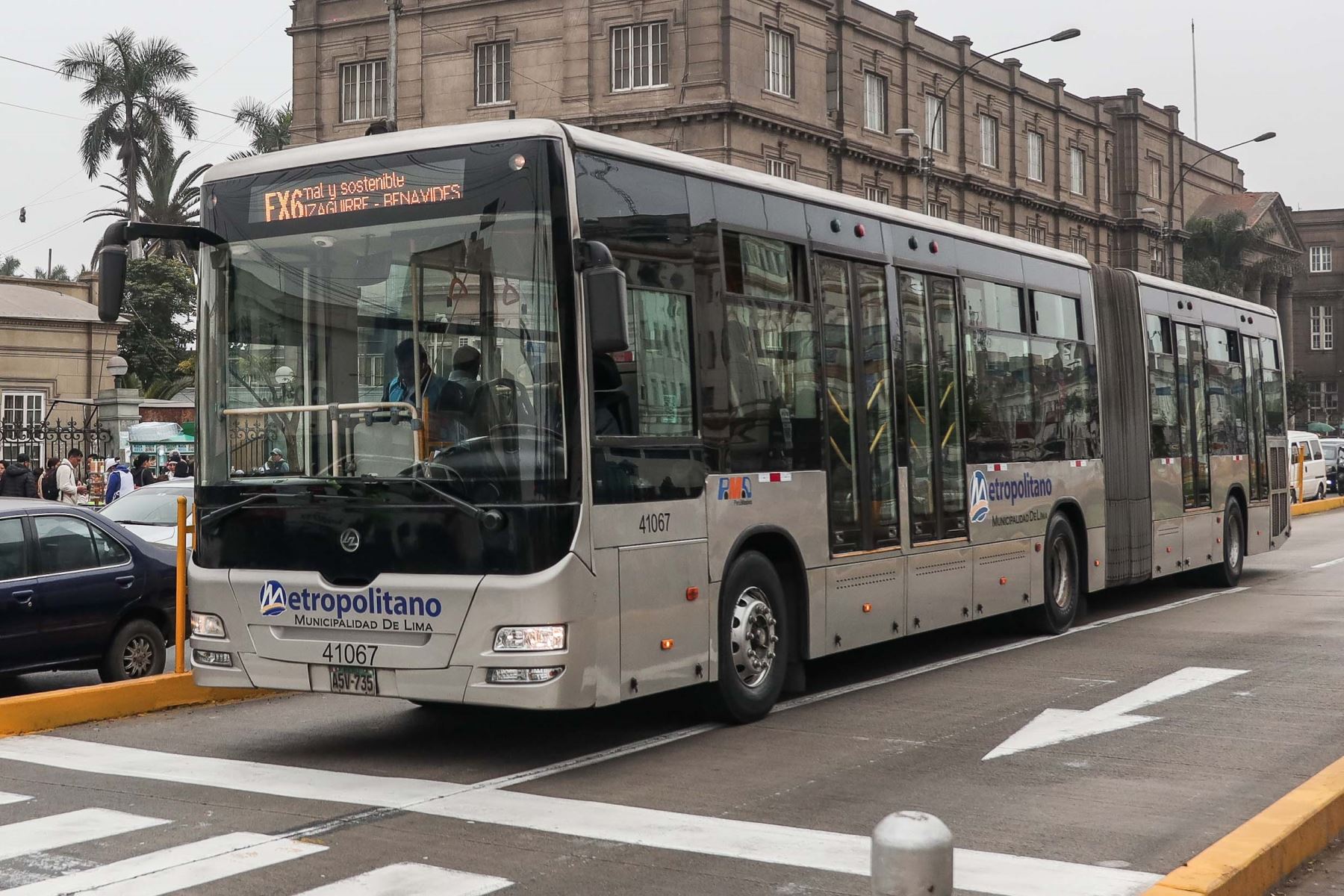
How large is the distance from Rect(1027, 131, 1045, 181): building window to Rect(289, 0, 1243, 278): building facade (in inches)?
19.2

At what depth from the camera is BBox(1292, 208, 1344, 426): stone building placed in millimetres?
113062

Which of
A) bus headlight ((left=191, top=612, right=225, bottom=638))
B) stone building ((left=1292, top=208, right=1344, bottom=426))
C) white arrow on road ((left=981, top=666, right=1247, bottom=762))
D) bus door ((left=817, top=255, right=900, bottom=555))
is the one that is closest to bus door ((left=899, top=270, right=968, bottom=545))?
bus door ((left=817, top=255, right=900, bottom=555))

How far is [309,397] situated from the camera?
8531 millimetres

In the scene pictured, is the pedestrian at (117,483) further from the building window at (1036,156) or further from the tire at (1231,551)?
the building window at (1036,156)

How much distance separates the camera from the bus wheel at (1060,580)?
47.2 feet

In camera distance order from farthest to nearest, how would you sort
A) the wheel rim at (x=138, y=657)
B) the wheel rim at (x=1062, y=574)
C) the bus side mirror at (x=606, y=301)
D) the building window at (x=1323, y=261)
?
the building window at (x=1323, y=261) → the wheel rim at (x=1062, y=574) → the wheel rim at (x=138, y=657) → the bus side mirror at (x=606, y=301)

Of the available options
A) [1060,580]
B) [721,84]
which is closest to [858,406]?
[1060,580]

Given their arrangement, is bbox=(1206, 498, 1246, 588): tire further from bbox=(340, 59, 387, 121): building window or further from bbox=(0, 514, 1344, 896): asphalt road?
bbox=(340, 59, 387, 121): building window

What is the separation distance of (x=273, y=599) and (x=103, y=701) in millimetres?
2464

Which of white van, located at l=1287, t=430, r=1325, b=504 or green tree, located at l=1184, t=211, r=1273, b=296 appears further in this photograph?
green tree, located at l=1184, t=211, r=1273, b=296

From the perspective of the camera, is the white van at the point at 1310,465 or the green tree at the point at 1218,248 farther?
the green tree at the point at 1218,248

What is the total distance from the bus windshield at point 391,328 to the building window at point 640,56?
138ft

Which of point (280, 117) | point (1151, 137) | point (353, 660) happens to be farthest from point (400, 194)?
point (1151, 137)

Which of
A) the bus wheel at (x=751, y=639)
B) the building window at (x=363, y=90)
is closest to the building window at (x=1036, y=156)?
the building window at (x=363, y=90)
